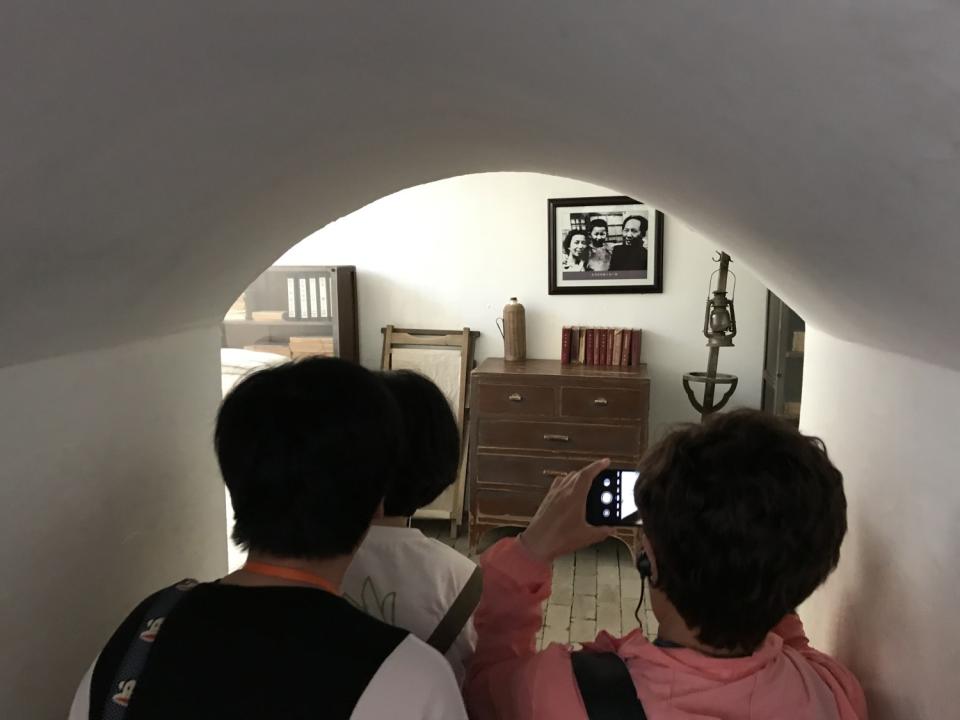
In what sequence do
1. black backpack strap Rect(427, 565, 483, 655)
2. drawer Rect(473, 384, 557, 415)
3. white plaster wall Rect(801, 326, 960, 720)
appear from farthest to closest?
drawer Rect(473, 384, 557, 415) → black backpack strap Rect(427, 565, 483, 655) → white plaster wall Rect(801, 326, 960, 720)

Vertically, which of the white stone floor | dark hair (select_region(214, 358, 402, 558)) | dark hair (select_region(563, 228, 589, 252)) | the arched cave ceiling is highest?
dark hair (select_region(563, 228, 589, 252))

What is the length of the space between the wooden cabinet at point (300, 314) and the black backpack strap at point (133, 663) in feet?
10.4

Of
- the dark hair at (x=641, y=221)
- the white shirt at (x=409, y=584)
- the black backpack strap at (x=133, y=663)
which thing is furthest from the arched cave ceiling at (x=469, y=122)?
the dark hair at (x=641, y=221)

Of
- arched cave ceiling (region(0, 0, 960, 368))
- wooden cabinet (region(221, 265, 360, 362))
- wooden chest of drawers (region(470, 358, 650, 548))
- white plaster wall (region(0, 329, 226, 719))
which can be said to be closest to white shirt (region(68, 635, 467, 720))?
white plaster wall (region(0, 329, 226, 719))

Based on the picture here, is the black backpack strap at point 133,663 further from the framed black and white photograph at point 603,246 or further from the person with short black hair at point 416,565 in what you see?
the framed black and white photograph at point 603,246

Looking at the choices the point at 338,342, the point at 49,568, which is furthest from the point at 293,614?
the point at 338,342

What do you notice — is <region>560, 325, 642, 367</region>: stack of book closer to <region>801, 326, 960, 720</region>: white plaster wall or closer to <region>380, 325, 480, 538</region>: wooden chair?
<region>380, 325, 480, 538</region>: wooden chair

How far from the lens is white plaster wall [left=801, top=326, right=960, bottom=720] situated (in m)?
0.73

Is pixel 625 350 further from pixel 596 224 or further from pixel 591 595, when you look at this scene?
pixel 591 595

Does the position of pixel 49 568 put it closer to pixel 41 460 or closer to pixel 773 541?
pixel 41 460

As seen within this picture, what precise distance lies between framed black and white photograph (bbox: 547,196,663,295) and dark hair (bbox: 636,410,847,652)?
2911mm

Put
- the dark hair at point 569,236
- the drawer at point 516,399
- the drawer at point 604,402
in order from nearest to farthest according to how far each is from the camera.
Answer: the drawer at point 604,402 → the drawer at point 516,399 → the dark hair at point 569,236

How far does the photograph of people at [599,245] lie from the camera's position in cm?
366

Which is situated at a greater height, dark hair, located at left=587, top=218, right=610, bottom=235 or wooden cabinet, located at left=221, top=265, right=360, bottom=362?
dark hair, located at left=587, top=218, right=610, bottom=235
